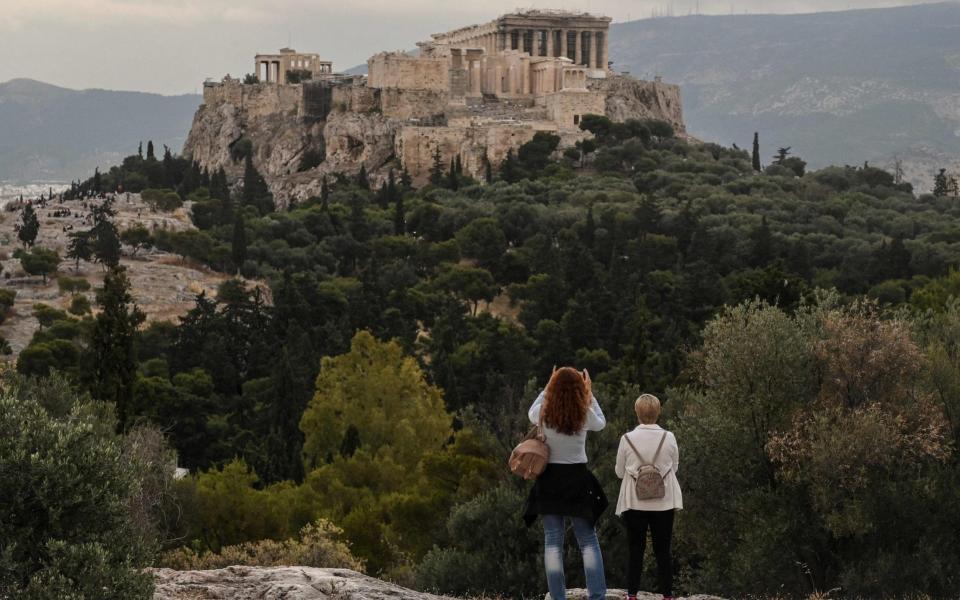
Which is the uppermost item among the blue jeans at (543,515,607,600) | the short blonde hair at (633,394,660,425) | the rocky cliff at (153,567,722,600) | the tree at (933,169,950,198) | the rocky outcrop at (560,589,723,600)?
the short blonde hair at (633,394,660,425)

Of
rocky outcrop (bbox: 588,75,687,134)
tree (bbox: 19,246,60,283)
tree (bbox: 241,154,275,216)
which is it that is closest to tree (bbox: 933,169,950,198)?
rocky outcrop (bbox: 588,75,687,134)

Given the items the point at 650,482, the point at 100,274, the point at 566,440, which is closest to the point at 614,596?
the point at 650,482

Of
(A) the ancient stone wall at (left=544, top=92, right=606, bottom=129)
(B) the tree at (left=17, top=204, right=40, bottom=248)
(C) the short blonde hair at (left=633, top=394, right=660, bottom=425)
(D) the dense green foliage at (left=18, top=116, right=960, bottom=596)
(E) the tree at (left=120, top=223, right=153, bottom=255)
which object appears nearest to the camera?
(C) the short blonde hair at (left=633, top=394, right=660, bottom=425)

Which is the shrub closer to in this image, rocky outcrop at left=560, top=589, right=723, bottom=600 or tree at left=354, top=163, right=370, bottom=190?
tree at left=354, top=163, right=370, bottom=190

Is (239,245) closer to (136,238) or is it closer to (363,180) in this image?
(136,238)

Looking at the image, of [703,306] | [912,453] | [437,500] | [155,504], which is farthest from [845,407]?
[703,306]

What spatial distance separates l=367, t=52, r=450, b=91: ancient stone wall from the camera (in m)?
81.8

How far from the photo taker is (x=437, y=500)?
2447 cm

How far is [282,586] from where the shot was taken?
39.0 ft

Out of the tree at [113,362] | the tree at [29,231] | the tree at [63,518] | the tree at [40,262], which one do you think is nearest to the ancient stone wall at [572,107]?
the tree at [29,231]

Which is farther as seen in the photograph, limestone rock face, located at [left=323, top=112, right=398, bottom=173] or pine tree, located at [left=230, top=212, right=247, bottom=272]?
limestone rock face, located at [left=323, top=112, right=398, bottom=173]

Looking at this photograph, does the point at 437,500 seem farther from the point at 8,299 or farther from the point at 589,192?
the point at 589,192

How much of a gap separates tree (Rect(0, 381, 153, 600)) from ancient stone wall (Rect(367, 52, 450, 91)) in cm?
7120

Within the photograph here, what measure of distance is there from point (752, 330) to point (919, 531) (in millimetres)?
3282
